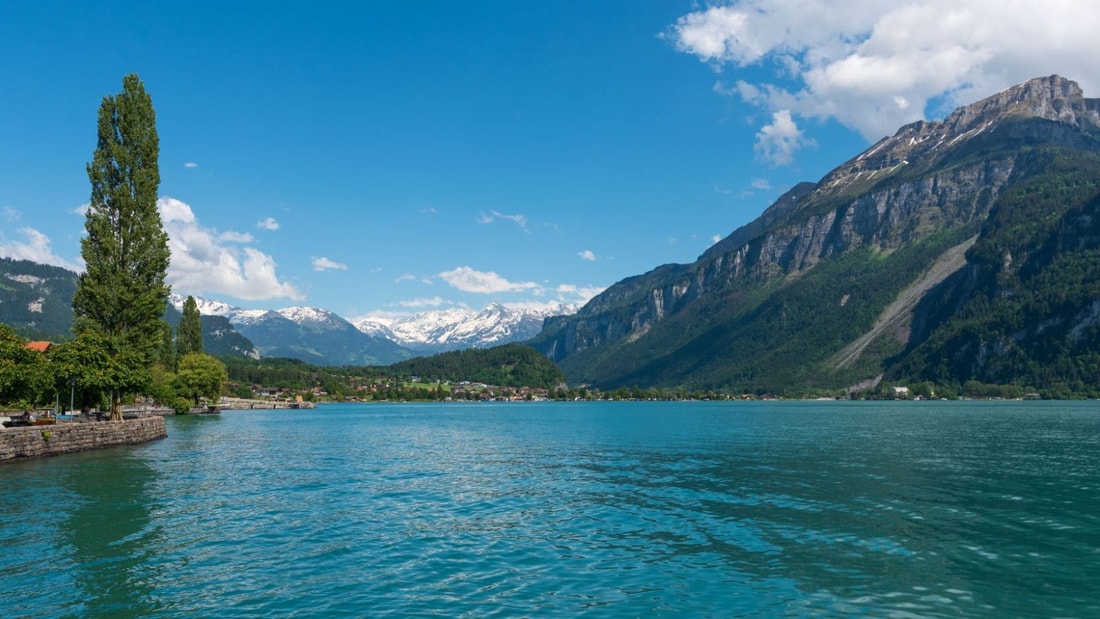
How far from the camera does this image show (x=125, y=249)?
76.0m

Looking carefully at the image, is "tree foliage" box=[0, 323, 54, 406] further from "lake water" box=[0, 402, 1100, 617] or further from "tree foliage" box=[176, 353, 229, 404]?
"tree foliage" box=[176, 353, 229, 404]

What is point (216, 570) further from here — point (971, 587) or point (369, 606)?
point (971, 587)

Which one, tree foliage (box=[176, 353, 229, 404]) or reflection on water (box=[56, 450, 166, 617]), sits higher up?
tree foliage (box=[176, 353, 229, 404])

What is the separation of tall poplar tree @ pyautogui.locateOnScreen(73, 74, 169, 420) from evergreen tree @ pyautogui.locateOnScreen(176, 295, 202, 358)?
421ft

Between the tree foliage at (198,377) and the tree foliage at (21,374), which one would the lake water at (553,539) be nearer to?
the tree foliage at (21,374)

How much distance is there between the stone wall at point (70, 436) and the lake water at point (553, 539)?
2.96 metres

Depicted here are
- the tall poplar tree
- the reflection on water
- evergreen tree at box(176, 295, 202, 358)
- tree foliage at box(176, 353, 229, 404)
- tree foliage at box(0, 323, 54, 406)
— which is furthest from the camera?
evergreen tree at box(176, 295, 202, 358)

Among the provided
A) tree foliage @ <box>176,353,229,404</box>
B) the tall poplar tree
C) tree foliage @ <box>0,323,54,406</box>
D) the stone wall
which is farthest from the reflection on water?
tree foliage @ <box>176,353,229,404</box>

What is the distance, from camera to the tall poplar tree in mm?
73688

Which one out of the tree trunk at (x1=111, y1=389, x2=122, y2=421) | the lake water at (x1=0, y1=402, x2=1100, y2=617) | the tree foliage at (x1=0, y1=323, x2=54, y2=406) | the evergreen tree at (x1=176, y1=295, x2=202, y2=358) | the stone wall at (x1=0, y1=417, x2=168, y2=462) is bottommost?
the lake water at (x1=0, y1=402, x2=1100, y2=617)

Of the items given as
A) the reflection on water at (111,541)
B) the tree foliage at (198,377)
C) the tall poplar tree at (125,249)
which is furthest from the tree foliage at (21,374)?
the tree foliage at (198,377)

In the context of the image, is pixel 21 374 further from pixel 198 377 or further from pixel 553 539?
pixel 198 377

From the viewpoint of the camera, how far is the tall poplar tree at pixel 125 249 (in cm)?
7369

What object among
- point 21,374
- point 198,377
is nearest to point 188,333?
point 198,377
